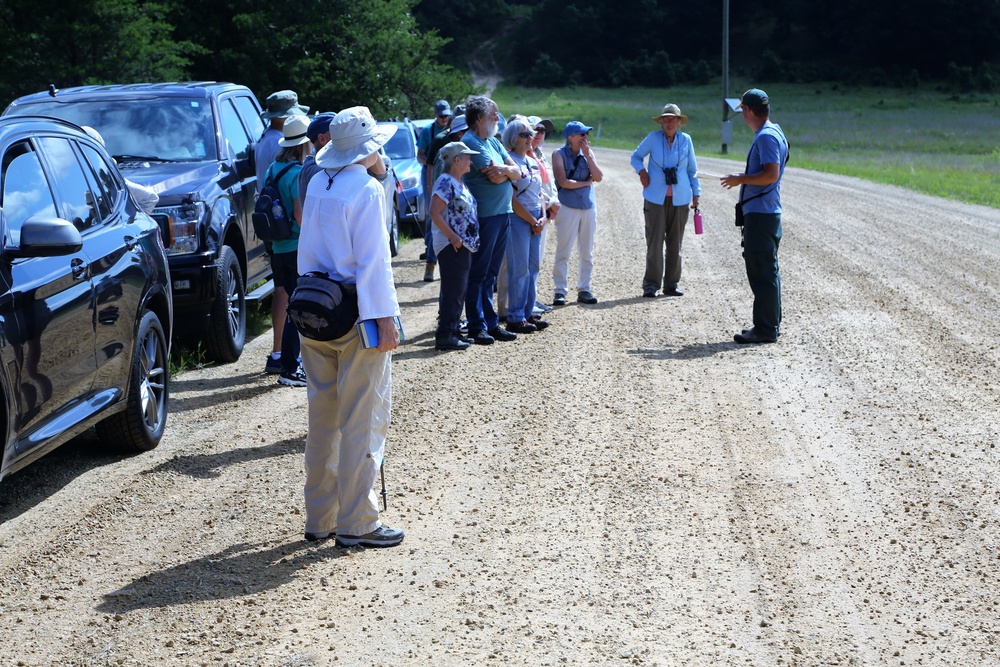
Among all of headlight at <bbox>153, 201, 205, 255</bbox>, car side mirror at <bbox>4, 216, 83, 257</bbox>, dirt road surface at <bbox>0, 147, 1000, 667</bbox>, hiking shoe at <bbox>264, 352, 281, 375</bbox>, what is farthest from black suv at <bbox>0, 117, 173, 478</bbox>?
hiking shoe at <bbox>264, 352, 281, 375</bbox>

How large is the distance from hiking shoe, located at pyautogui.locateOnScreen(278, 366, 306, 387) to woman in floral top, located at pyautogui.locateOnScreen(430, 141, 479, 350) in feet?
5.02

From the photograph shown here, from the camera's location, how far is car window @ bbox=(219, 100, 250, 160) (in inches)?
418

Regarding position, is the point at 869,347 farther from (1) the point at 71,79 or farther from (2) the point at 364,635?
(1) the point at 71,79

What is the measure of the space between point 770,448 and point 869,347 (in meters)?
3.13

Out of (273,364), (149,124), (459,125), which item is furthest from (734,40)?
(273,364)

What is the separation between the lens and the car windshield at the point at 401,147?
62.9ft

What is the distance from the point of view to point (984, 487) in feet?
20.0

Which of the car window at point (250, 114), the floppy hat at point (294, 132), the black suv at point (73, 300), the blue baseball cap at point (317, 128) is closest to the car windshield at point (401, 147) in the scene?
the car window at point (250, 114)

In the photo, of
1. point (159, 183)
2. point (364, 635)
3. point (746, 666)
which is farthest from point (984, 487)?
point (159, 183)

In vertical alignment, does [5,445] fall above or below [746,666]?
above

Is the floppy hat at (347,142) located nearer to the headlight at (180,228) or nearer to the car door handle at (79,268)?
the car door handle at (79,268)

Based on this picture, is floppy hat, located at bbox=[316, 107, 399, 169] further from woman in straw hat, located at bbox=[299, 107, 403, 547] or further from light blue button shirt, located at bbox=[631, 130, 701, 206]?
light blue button shirt, located at bbox=[631, 130, 701, 206]

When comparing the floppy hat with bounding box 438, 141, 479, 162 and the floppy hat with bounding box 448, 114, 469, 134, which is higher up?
the floppy hat with bounding box 448, 114, 469, 134

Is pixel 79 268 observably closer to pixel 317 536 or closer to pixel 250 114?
pixel 317 536
